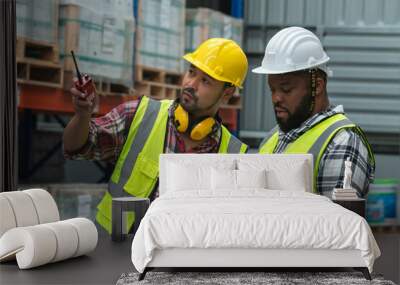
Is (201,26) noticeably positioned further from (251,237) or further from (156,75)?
(251,237)

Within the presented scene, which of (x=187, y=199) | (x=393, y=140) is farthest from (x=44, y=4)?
(x=393, y=140)

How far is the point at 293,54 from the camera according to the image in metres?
6.15

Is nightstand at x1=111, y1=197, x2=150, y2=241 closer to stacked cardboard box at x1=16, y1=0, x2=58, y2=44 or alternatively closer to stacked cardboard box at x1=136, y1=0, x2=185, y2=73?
stacked cardboard box at x1=16, y1=0, x2=58, y2=44

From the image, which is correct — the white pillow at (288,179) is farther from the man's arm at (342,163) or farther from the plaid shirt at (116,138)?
the plaid shirt at (116,138)

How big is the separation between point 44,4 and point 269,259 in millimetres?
3506

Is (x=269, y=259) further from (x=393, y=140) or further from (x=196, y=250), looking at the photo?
(x=393, y=140)

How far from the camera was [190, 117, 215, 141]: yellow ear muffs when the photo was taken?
614 cm

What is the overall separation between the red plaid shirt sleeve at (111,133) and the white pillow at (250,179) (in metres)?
1.13

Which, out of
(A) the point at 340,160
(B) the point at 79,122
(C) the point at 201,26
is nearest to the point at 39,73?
(B) the point at 79,122

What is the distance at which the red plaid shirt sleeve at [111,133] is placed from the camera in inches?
233

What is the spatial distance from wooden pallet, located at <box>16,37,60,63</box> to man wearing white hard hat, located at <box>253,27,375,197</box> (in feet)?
6.17

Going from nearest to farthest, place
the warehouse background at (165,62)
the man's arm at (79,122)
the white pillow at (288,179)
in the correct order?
the white pillow at (288,179), the man's arm at (79,122), the warehouse background at (165,62)

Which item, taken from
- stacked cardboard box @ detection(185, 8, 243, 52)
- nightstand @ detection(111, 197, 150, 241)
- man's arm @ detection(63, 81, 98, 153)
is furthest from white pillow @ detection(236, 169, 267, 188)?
stacked cardboard box @ detection(185, 8, 243, 52)

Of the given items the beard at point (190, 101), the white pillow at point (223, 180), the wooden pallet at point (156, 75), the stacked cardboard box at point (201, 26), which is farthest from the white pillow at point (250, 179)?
the stacked cardboard box at point (201, 26)
